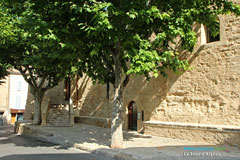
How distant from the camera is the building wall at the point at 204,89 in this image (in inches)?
384

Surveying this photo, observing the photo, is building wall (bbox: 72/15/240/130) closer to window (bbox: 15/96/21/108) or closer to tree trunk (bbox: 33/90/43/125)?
tree trunk (bbox: 33/90/43/125)

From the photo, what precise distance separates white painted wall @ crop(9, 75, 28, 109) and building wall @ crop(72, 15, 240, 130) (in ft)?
80.5

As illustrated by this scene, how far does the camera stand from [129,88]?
15.0 meters

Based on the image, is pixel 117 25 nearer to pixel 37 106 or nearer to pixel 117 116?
pixel 117 116

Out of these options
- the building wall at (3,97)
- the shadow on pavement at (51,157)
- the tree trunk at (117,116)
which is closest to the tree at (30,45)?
the tree trunk at (117,116)

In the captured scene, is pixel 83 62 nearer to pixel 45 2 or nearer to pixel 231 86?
pixel 45 2

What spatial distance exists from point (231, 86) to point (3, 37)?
1187 centimetres

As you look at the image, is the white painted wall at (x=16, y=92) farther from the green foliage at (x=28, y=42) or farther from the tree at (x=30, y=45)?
the green foliage at (x=28, y=42)

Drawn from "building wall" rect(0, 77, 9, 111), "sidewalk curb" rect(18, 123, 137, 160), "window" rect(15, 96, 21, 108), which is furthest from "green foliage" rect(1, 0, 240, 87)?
"window" rect(15, 96, 21, 108)

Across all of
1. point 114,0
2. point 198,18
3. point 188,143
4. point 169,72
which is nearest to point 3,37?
point 114,0

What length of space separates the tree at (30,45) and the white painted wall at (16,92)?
17.5 metres

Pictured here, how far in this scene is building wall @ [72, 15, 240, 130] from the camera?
9.77 m

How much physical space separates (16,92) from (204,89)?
1148 inches

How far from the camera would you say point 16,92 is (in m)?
32.8
